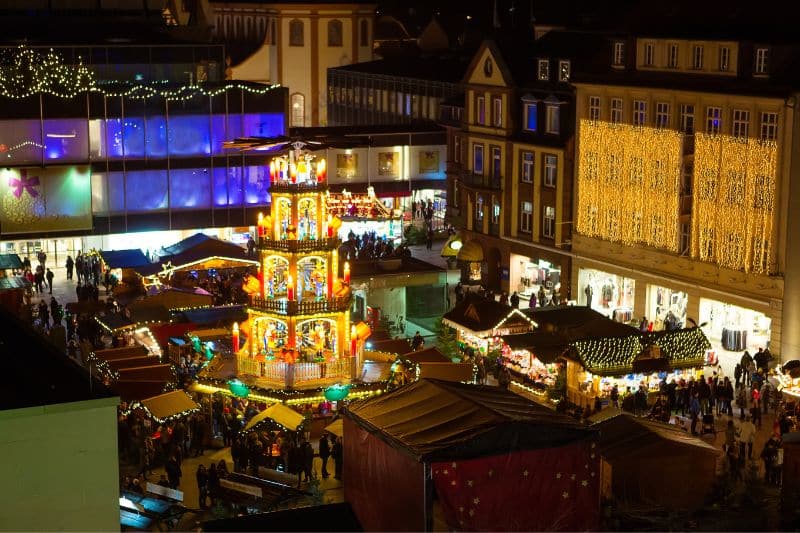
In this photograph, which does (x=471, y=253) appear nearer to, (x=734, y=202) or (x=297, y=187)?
(x=734, y=202)

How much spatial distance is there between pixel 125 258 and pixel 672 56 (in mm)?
23405

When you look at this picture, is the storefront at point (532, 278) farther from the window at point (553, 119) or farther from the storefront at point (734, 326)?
the storefront at point (734, 326)

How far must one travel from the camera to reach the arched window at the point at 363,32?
10169 centimetres

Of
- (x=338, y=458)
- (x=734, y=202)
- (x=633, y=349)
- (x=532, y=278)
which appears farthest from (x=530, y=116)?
(x=338, y=458)

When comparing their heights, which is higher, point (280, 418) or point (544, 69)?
point (544, 69)

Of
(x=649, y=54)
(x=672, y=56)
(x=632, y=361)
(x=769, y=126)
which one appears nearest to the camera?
(x=632, y=361)

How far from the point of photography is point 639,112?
5388 centimetres

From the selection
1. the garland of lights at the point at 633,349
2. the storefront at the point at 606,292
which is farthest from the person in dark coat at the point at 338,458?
the storefront at the point at 606,292

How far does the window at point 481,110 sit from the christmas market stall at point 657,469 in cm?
3064

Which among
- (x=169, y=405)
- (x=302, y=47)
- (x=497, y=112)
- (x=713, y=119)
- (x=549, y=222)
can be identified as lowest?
(x=169, y=405)

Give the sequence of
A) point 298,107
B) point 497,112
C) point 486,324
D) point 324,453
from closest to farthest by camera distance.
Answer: point 324,453
point 486,324
point 497,112
point 298,107

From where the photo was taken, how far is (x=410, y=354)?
145 feet

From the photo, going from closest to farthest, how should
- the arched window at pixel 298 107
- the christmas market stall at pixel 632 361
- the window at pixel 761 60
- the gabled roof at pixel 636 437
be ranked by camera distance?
the gabled roof at pixel 636 437 < the christmas market stall at pixel 632 361 < the window at pixel 761 60 < the arched window at pixel 298 107

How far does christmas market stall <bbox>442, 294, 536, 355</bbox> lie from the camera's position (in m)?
48.0
